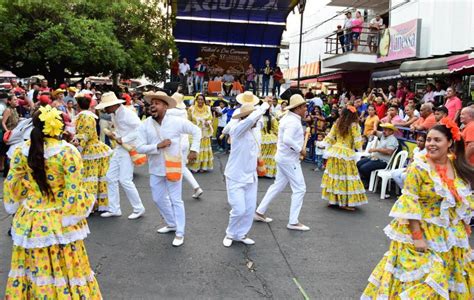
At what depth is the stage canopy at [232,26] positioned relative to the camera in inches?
876

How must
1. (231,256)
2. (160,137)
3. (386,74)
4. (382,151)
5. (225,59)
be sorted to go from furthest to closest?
(225,59) → (386,74) → (382,151) → (160,137) → (231,256)

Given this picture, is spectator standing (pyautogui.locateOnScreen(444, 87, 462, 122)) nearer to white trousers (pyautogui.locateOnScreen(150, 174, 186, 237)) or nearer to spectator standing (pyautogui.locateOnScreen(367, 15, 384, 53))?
white trousers (pyautogui.locateOnScreen(150, 174, 186, 237))

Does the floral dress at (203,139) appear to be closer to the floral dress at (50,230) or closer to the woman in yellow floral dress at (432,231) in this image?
the floral dress at (50,230)

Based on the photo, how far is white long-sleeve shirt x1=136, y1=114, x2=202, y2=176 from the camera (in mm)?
6031

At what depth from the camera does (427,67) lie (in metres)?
13.8

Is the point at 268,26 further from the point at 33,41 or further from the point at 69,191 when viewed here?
the point at 69,191

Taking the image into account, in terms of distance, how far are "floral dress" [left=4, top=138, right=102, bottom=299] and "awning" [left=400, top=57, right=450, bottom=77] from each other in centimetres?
1136

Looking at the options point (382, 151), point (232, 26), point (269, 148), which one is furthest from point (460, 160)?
point (232, 26)

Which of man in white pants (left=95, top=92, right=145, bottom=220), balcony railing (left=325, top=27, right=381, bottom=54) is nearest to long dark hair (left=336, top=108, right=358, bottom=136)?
man in white pants (left=95, top=92, right=145, bottom=220)

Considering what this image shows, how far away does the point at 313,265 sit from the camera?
18.0ft

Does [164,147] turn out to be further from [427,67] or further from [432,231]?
[427,67]

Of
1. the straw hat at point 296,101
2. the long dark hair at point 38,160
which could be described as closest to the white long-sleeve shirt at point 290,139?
the straw hat at point 296,101

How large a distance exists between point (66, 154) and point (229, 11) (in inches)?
791

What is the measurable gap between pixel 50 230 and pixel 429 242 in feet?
9.07
